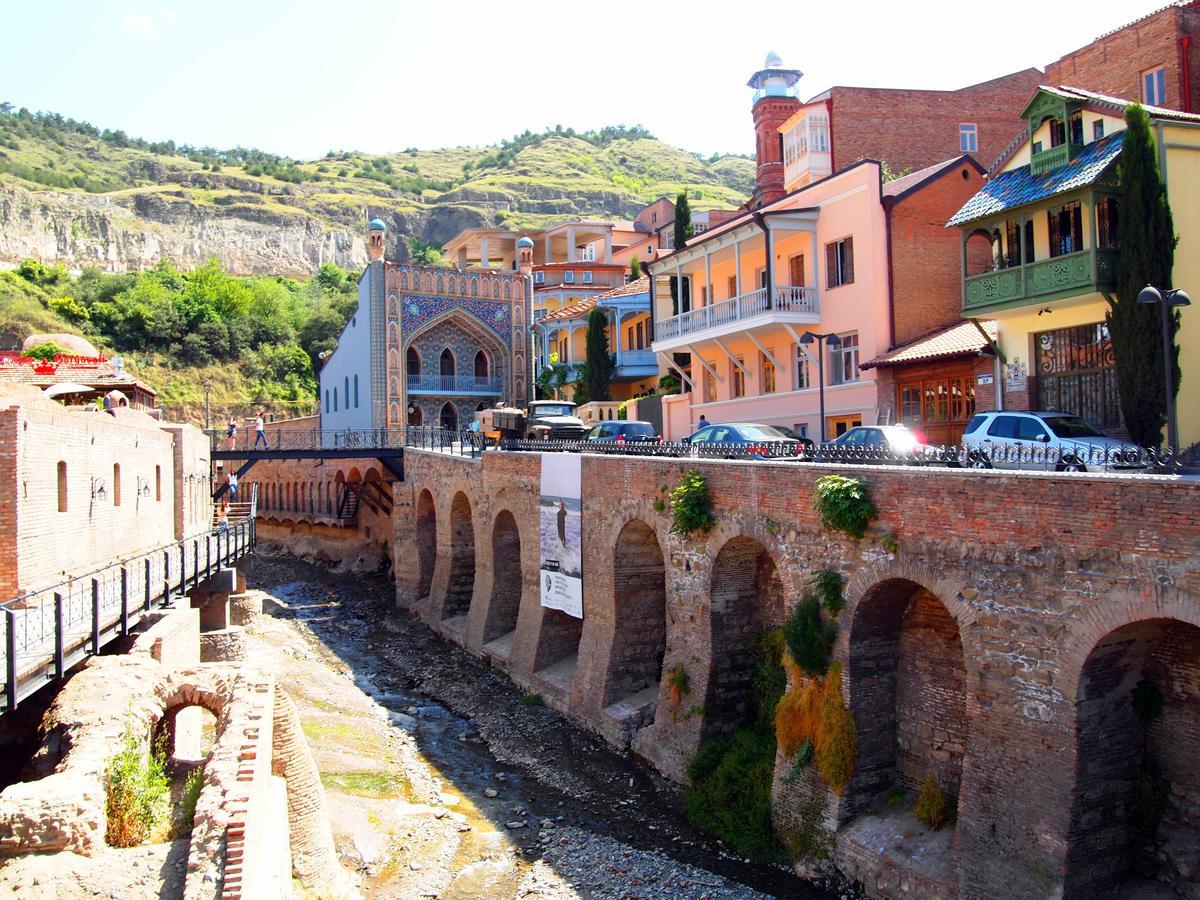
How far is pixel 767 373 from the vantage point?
1088 inches

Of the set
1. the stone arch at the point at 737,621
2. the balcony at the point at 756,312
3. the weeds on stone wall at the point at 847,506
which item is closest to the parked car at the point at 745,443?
the stone arch at the point at 737,621

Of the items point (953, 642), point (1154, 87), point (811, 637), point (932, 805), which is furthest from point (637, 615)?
point (1154, 87)

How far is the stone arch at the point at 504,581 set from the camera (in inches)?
971

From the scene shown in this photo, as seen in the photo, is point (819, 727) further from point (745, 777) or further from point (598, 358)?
point (598, 358)

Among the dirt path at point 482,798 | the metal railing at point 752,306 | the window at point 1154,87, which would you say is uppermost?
the window at point 1154,87

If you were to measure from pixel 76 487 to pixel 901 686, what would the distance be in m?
14.7

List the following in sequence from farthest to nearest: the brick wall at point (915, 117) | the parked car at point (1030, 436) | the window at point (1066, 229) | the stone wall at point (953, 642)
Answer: the brick wall at point (915, 117) < the window at point (1066, 229) < the parked car at point (1030, 436) < the stone wall at point (953, 642)

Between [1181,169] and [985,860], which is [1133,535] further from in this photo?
[1181,169]

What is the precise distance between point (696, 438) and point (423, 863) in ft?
34.7

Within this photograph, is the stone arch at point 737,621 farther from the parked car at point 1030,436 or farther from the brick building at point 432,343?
the brick building at point 432,343

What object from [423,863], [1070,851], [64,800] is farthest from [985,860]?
[64,800]

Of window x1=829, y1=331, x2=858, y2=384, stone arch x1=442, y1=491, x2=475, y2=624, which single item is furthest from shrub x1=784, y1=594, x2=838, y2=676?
stone arch x1=442, y1=491, x2=475, y2=624

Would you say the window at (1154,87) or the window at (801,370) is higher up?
the window at (1154,87)

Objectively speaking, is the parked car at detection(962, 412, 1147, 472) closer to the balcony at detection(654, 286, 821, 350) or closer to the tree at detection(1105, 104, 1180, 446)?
the tree at detection(1105, 104, 1180, 446)
